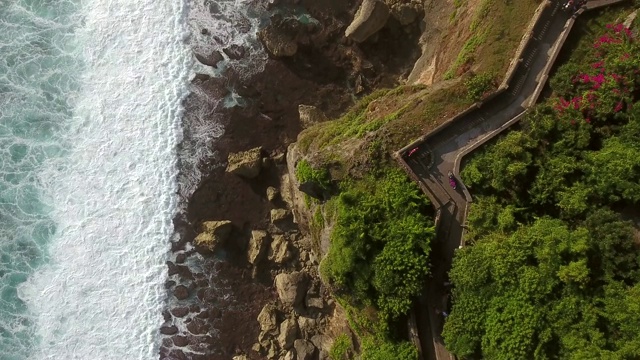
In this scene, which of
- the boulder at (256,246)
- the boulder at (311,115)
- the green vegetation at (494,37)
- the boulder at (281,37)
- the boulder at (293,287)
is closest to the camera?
the green vegetation at (494,37)

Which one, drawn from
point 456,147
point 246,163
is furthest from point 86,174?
point 456,147

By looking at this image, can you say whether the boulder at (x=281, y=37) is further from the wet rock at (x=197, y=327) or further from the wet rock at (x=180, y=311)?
the wet rock at (x=197, y=327)

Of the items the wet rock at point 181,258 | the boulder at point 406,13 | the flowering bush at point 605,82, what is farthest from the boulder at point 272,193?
the flowering bush at point 605,82

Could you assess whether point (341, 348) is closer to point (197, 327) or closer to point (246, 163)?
point (197, 327)

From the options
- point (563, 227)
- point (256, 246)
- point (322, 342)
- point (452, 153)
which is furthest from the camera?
point (256, 246)

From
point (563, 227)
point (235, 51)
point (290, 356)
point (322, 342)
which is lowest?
point (290, 356)

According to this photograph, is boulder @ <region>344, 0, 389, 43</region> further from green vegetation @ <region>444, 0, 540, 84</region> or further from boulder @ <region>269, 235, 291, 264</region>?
boulder @ <region>269, 235, 291, 264</region>
